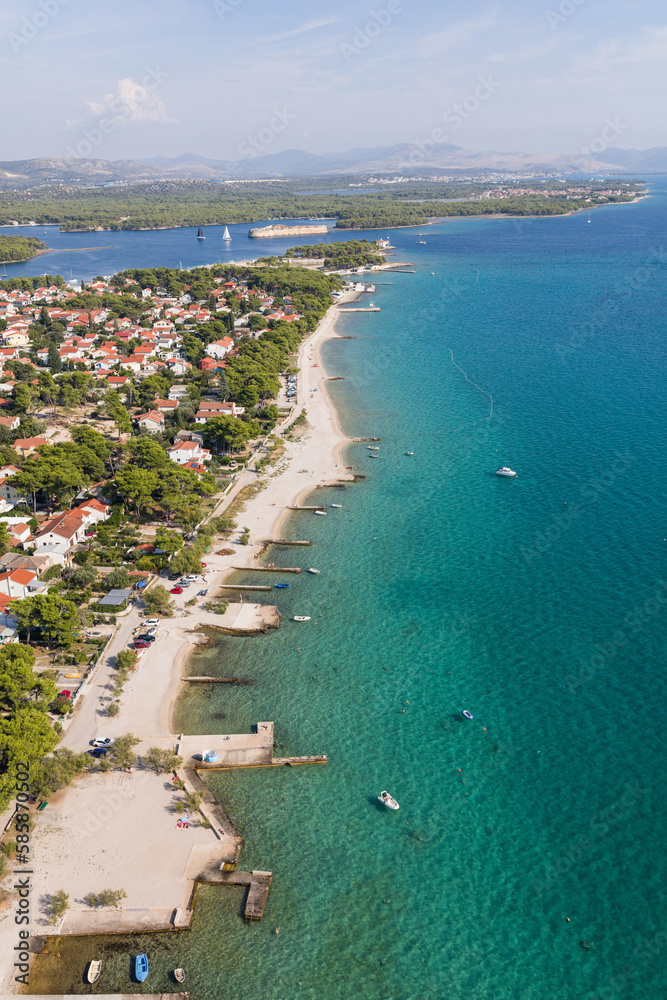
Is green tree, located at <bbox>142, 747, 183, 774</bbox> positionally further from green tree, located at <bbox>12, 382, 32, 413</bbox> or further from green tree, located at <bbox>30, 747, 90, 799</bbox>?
green tree, located at <bbox>12, 382, 32, 413</bbox>

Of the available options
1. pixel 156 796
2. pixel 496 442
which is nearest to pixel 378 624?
pixel 156 796

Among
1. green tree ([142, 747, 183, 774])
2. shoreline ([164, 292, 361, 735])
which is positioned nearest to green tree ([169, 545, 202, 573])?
shoreline ([164, 292, 361, 735])

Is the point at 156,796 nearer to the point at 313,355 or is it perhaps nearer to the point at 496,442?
the point at 496,442

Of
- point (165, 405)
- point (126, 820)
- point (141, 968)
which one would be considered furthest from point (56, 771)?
point (165, 405)

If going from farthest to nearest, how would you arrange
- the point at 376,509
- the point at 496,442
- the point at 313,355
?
the point at 313,355, the point at 496,442, the point at 376,509

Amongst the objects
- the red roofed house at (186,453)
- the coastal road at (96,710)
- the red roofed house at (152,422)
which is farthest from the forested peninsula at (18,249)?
the coastal road at (96,710)

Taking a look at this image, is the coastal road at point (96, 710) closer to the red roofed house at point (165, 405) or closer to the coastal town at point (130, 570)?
the coastal town at point (130, 570)
